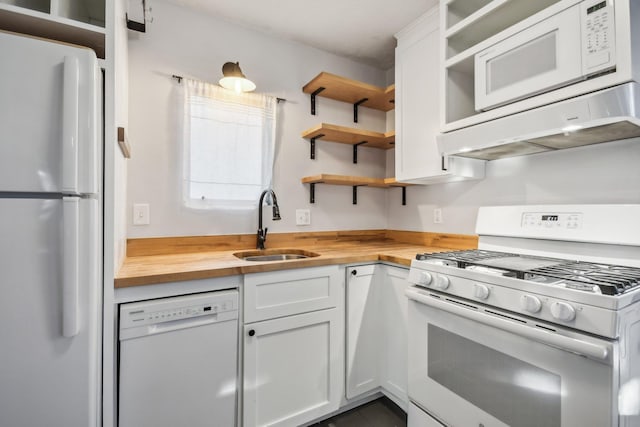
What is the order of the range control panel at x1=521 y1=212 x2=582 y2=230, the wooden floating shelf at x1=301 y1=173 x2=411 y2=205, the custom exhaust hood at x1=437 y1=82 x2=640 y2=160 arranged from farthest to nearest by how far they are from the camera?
the wooden floating shelf at x1=301 y1=173 x2=411 y2=205, the range control panel at x1=521 y1=212 x2=582 y2=230, the custom exhaust hood at x1=437 y1=82 x2=640 y2=160

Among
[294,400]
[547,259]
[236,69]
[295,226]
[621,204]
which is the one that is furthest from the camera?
[295,226]

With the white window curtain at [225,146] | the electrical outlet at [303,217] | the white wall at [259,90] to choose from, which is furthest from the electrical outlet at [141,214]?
the electrical outlet at [303,217]

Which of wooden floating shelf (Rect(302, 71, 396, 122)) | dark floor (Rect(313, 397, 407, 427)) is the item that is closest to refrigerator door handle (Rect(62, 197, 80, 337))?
dark floor (Rect(313, 397, 407, 427))

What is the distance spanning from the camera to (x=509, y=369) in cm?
110

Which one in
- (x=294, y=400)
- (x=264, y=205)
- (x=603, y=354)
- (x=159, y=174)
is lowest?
(x=294, y=400)

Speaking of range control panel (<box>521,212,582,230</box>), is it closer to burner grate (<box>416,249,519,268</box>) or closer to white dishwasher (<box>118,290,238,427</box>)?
burner grate (<box>416,249,519,268</box>)

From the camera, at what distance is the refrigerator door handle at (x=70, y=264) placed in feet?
3.40

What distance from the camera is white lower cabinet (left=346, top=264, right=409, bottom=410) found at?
173cm

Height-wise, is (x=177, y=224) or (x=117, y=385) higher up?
(x=177, y=224)

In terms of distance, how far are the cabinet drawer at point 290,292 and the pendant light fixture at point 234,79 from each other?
1.16 m

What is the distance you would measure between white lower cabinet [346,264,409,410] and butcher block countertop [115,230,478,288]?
11 cm

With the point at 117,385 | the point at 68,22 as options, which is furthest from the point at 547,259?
the point at 68,22

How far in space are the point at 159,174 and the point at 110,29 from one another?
0.84m

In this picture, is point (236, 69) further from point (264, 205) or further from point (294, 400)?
point (294, 400)
